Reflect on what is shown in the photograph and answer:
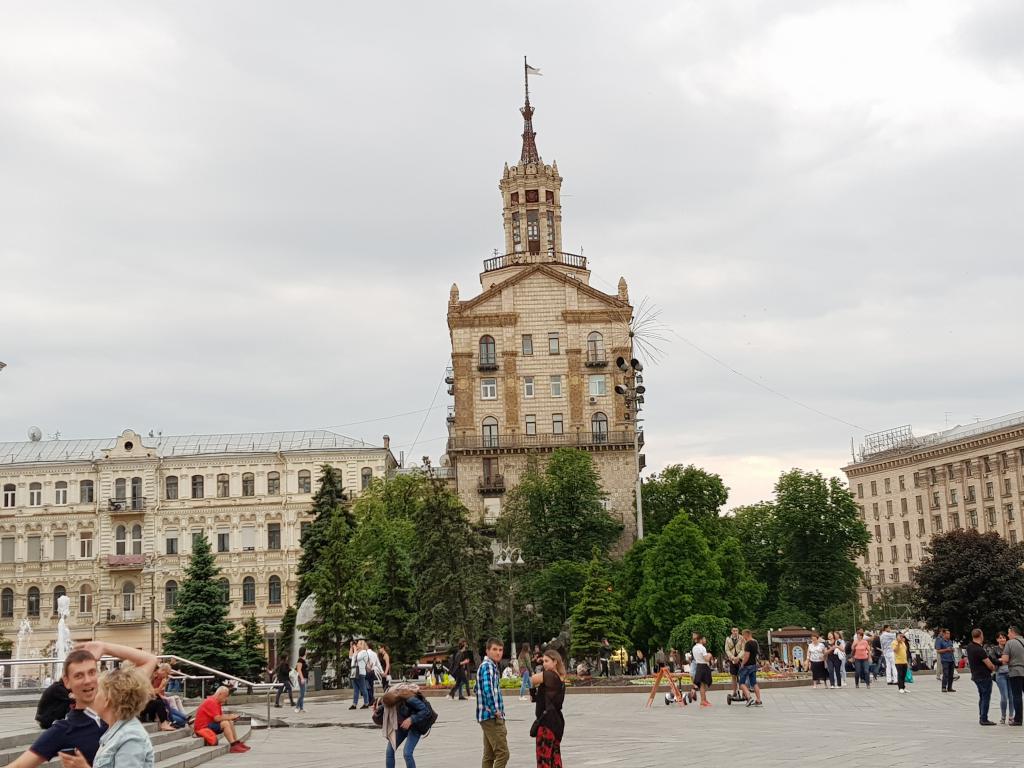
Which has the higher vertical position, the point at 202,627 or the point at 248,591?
the point at 248,591

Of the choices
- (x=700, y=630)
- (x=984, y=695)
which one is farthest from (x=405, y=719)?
(x=700, y=630)

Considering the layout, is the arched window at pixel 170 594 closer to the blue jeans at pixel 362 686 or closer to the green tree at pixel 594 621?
the green tree at pixel 594 621

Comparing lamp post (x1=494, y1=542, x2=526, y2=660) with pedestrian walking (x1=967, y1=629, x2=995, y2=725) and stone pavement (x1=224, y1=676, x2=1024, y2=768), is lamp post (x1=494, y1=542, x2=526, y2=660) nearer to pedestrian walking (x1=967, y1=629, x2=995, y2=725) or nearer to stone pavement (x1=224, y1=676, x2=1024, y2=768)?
stone pavement (x1=224, y1=676, x2=1024, y2=768)

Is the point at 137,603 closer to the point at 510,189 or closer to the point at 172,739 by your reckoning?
the point at 510,189

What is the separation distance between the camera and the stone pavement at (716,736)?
1669cm

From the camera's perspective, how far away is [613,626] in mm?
51219

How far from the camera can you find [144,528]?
261ft

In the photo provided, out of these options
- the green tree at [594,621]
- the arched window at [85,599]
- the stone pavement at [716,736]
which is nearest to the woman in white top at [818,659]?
the stone pavement at [716,736]

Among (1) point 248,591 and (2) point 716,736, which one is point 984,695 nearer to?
(2) point 716,736

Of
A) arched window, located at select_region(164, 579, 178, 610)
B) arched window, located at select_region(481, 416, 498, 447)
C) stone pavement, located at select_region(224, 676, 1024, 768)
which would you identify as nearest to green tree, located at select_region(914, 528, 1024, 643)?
arched window, located at select_region(481, 416, 498, 447)

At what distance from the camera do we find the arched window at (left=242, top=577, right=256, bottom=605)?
78688 mm

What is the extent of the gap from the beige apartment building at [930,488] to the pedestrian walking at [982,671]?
72.7 m

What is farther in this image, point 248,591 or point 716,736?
point 248,591

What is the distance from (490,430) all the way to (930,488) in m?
43.8
